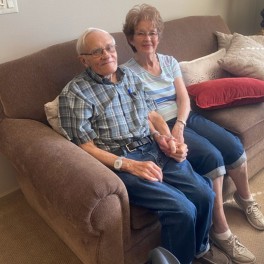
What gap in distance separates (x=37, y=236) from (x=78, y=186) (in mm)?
797

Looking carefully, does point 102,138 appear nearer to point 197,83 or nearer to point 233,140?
point 233,140

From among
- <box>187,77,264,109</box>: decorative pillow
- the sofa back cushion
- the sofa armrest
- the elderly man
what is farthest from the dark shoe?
the sofa back cushion

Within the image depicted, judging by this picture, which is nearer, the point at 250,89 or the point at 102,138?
the point at 102,138

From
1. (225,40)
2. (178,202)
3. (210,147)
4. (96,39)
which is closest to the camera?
(178,202)

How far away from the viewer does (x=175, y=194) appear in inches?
52.8

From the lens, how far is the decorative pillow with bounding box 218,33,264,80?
2141 millimetres

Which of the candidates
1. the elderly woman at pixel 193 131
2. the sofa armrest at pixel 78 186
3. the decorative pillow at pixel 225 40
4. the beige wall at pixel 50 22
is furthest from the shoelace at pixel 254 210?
the beige wall at pixel 50 22

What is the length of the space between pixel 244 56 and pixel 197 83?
40 centimetres

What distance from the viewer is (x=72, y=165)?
125 cm

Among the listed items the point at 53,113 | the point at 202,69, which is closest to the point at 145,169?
the point at 53,113

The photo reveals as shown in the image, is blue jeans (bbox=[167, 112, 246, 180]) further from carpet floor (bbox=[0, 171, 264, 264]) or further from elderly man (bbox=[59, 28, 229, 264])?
carpet floor (bbox=[0, 171, 264, 264])

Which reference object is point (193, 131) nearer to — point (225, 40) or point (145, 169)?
point (145, 169)

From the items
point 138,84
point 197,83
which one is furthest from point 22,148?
point 197,83

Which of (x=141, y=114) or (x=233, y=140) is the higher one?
(x=141, y=114)
